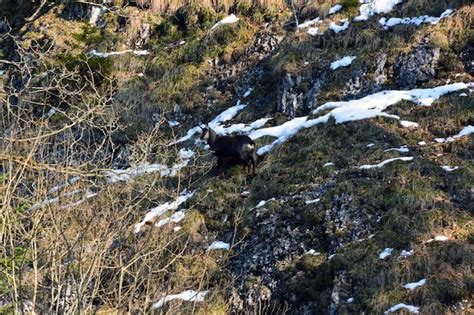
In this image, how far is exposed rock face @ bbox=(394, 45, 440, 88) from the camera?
12.3 meters

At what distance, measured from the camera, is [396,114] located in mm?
11320

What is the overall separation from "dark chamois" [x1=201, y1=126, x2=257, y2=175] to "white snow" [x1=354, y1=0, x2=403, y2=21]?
193 inches

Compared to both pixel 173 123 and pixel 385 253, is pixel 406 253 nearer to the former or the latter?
pixel 385 253

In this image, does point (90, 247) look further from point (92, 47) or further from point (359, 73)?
point (92, 47)

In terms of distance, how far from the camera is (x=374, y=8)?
14.5 m

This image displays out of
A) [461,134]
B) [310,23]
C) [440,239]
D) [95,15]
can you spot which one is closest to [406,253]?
[440,239]

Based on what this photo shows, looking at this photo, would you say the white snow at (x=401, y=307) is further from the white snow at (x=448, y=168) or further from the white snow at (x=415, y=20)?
the white snow at (x=415, y=20)

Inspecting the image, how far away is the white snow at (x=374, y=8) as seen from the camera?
14367 millimetres

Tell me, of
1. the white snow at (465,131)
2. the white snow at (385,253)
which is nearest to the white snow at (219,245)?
the white snow at (385,253)

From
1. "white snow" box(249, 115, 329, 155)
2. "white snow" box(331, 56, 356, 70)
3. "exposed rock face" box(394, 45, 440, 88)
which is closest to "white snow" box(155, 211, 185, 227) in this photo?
"white snow" box(249, 115, 329, 155)

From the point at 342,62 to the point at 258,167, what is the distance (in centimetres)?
364

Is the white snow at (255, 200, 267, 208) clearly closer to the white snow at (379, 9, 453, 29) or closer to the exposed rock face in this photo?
the exposed rock face

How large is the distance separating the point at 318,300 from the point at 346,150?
358 centimetres

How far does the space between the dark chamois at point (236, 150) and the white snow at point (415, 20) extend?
15.3ft
